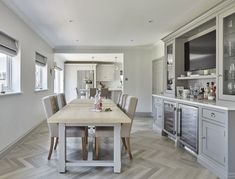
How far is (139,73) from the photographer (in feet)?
28.4

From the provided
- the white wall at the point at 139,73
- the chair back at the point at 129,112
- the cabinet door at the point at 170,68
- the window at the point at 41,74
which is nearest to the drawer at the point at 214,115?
the chair back at the point at 129,112

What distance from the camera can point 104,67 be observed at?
13.5 metres

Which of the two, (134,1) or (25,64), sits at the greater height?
(134,1)

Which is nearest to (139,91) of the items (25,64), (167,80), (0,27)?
(167,80)

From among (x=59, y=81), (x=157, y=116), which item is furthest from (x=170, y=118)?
(x=59, y=81)

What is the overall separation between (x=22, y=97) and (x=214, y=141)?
369 centimetres

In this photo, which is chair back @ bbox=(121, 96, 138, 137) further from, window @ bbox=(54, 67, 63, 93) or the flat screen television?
window @ bbox=(54, 67, 63, 93)

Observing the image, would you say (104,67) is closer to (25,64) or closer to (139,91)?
(139,91)

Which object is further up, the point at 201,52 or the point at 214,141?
the point at 201,52

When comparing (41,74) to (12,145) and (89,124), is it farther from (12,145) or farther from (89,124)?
(89,124)

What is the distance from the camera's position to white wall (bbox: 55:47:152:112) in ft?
28.1

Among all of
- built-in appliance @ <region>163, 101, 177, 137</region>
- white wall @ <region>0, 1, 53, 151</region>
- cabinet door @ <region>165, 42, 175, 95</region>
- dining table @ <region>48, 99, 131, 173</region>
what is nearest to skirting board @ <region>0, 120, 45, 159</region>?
white wall @ <region>0, 1, 53, 151</region>

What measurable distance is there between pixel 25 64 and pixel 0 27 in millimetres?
1526

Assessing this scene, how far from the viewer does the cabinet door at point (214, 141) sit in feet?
9.75
